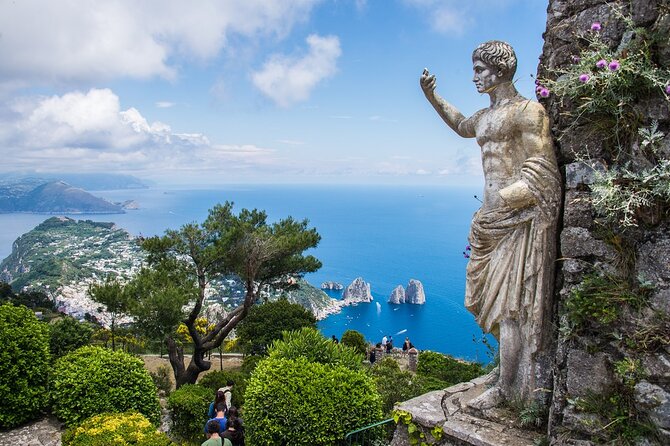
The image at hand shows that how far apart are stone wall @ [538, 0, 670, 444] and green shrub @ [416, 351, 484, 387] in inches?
341

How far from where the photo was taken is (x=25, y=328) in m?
8.53

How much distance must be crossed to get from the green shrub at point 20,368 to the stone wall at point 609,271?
879 centimetres

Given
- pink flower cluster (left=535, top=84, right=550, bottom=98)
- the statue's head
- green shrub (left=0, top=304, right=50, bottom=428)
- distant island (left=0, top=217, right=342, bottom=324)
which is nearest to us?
pink flower cluster (left=535, top=84, right=550, bottom=98)

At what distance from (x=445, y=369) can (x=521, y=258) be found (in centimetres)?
926

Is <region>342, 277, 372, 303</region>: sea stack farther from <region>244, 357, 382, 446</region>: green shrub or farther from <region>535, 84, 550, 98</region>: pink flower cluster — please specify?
<region>535, 84, 550, 98</region>: pink flower cluster

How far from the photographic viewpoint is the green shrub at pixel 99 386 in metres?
7.97

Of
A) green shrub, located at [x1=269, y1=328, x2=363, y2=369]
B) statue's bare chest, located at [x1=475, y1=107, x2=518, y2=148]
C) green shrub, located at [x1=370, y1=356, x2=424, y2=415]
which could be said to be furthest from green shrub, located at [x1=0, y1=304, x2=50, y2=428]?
statue's bare chest, located at [x1=475, y1=107, x2=518, y2=148]

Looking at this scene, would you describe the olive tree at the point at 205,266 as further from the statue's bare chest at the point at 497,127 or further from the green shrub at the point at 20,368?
the statue's bare chest at the point at 497,127

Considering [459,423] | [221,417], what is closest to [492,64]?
[459,423]

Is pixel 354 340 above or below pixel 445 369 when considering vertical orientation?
below

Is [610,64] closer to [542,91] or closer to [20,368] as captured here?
[542,91]

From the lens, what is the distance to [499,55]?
393 cm

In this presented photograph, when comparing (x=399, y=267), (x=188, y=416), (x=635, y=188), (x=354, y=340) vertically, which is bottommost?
(x=399, y=267)

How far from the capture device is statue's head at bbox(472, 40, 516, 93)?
12.9ft
